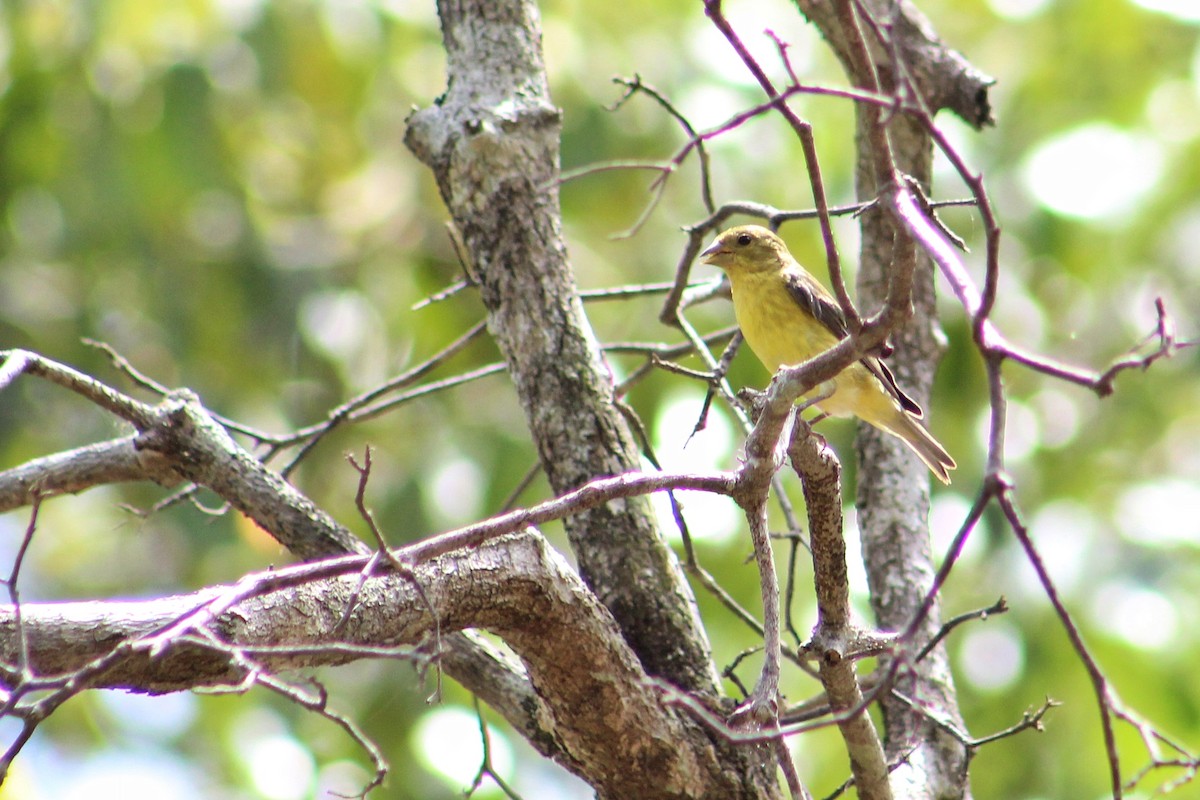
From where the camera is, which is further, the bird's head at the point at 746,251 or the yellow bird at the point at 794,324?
the bird's head at the point at 746,251

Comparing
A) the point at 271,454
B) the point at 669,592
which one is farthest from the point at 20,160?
the point at 669,592

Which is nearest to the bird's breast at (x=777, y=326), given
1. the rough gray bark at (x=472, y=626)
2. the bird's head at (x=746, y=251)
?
the bird's head at (x=746, y=251)

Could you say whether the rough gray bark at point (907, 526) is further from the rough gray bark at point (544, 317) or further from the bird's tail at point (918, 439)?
the rough gray bark at point (544, 317)

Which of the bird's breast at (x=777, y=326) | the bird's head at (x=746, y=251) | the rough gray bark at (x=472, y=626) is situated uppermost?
the bird's head at (x=746, y=251)

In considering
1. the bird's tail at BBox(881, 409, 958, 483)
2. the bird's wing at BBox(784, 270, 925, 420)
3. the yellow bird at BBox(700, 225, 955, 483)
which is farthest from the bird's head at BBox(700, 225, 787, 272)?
the bird's tail at BBox(881, 409, 958, 483)

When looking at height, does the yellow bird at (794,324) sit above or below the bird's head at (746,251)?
below

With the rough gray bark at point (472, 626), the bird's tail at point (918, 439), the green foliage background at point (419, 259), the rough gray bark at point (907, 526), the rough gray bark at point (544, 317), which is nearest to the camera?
A: the rough gray bark at point (472, 626)

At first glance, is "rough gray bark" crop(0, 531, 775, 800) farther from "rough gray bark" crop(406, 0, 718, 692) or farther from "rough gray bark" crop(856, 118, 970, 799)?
"rough gray bark" crop(856, 118, 970, 799)

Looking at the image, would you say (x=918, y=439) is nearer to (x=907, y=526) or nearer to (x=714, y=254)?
(x=907, y=526)

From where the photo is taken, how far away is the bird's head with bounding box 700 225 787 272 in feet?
18.6

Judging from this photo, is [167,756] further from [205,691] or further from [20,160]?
[205,691]

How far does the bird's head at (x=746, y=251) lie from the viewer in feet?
18.6

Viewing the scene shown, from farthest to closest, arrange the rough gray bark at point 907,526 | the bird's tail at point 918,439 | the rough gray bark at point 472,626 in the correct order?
the bird's tail at point 918,439
the rough gray bark at point 907,526
the rough gray bark at point 472,626

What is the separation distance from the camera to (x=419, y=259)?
9.88 meters
